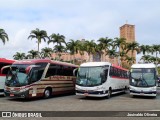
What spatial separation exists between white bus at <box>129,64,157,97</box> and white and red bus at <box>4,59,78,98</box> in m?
6.08

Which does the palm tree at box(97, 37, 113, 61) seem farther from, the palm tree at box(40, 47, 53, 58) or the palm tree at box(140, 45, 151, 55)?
the palm tree at box(40, 47, 53, 58)

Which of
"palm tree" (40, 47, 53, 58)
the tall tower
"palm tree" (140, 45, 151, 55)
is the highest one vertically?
the tall tower

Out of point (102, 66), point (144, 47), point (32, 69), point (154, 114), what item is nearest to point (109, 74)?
point (102, 66)

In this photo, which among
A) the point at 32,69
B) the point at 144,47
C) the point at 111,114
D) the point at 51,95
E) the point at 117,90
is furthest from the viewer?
the point at 144,47

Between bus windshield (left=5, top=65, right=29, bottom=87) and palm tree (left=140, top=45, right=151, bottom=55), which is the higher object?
palm tree (left=140, top=45, right=151, bottom=55)

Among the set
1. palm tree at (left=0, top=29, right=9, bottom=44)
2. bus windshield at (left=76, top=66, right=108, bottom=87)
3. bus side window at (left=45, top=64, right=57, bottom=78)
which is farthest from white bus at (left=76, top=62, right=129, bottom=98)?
palm tree at (left=0, top=29, right=9, bottom=44)

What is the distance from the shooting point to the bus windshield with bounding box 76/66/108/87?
20328 millimetres

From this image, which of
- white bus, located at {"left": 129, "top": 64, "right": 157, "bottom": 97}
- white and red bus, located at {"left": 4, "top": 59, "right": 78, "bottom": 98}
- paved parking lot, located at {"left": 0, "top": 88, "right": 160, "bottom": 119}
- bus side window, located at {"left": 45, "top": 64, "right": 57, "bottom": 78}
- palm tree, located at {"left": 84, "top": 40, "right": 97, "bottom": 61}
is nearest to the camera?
paved parking lot, located at {"left": 0, "top": 88, "right": 160, "bottom": 119}

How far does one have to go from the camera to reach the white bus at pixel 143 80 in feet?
71.7

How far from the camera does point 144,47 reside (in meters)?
74.8

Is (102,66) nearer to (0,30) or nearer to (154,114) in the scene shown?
(154,114)

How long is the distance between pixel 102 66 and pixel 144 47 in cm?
5623

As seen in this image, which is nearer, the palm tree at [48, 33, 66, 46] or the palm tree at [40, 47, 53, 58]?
the palm tree at [48, 33, 66, 46]

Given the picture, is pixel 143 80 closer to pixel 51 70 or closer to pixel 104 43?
pixel 51 70
